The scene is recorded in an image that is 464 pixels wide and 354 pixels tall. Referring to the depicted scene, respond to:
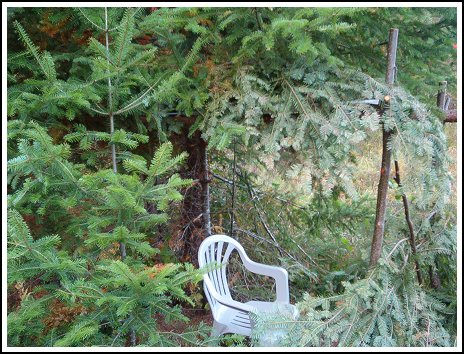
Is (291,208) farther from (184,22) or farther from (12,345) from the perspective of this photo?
(12,345)

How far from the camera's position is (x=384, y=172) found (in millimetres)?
2545

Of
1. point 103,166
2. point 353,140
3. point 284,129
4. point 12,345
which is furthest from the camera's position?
point 103,166

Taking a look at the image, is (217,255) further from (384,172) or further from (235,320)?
(384,172)

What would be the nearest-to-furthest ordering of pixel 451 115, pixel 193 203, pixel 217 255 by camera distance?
pixel 451 115
pixel 217 255
pixel 193 203

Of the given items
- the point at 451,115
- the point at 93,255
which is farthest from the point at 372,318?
the point at 93,255

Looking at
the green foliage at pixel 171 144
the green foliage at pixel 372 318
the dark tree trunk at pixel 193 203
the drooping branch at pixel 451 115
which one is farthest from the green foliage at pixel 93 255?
the drooping branch at pixel 451 115

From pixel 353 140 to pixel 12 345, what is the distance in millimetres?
1689

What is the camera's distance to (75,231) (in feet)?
6.74

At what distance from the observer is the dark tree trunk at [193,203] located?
331 centimetres

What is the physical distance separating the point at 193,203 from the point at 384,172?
1407 mm

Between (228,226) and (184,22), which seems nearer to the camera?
(184,22)

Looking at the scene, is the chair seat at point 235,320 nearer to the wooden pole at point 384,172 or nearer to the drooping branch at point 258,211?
the wooden pole at point 384,172

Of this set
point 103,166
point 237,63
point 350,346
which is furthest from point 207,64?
point 350,346

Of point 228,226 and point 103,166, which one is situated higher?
point 103,166
